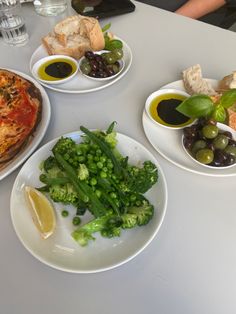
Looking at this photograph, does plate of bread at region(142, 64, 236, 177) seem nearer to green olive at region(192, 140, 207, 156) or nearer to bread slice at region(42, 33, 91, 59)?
green olive at region(192, 140, 207, 156)

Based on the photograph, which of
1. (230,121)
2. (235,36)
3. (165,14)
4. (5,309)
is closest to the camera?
(5,309)

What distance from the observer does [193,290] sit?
81 centimetres

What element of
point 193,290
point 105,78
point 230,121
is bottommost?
point 193,290

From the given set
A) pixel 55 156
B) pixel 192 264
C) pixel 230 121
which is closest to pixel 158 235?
pixel 192 264

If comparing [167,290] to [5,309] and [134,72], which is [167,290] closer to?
[5,309]

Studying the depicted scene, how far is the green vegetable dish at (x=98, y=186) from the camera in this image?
34.5 inches

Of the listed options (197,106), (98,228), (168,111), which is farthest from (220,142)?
(98,228)

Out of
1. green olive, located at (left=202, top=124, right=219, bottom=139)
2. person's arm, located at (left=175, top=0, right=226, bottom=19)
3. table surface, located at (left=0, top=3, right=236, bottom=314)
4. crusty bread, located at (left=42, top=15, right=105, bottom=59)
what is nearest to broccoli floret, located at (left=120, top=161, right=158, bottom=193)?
table surface, located at (left=0, top=3, right=236, bottom=314)

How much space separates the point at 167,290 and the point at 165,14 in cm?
141

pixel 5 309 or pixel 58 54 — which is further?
pixel 58 54

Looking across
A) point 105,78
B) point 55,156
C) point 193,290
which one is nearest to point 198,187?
point 193,290

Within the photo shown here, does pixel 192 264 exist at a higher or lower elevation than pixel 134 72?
lower

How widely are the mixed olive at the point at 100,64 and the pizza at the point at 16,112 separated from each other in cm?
24

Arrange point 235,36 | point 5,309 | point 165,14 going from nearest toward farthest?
point 5,309 → point 235,36 → point 165,14
